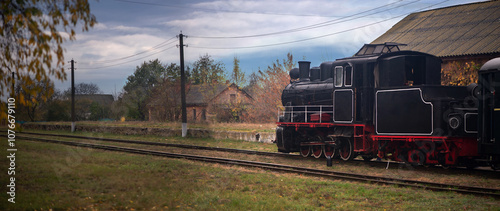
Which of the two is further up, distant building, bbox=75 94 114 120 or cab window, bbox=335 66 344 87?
cab window, bbox=335 66 344 87

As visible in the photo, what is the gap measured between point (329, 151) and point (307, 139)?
1.14 meters

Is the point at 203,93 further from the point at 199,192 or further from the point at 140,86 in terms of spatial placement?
the point at 199,192

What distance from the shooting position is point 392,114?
13.0 meters

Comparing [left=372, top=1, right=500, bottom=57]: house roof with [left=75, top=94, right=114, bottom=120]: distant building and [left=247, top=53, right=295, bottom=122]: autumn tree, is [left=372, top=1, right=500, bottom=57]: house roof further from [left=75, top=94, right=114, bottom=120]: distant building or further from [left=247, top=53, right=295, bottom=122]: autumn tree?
[left=75, top=94, right=114, bottom=120]: distant building

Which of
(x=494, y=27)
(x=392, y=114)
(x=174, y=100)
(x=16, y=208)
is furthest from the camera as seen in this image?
(x=174, y=100)

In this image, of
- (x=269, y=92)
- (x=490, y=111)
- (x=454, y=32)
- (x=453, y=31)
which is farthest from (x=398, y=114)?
(x=269, y=92)

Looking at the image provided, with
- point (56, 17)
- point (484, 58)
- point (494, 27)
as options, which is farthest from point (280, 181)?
point (494, 27)

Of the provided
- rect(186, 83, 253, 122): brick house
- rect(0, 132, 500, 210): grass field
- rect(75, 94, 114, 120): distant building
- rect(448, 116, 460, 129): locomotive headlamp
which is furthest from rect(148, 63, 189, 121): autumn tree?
rect(448, 116, 460, 129): locomotive headlamp

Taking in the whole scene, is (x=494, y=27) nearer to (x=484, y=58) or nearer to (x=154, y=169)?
(x=484, y=58)

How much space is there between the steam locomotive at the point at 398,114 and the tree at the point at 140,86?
1454 inches

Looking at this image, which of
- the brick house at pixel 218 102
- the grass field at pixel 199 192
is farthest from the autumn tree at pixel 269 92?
the grass field at pixel 199 192

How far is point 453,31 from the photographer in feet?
85.4

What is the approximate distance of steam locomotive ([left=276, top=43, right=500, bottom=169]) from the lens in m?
11.0

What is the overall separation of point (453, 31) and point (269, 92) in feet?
62.1
